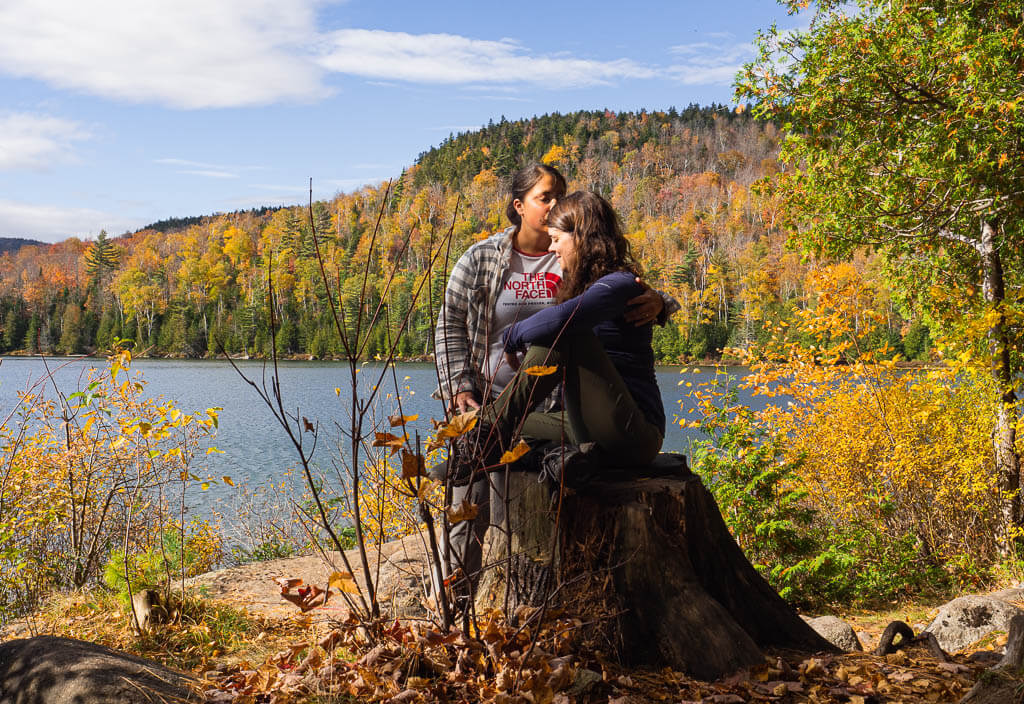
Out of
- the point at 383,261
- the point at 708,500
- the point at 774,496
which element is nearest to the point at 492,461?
the point at 708,500

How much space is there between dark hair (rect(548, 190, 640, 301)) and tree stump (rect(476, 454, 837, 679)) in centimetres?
82

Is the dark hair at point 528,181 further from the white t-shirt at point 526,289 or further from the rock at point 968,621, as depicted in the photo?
the rock at point 968,621

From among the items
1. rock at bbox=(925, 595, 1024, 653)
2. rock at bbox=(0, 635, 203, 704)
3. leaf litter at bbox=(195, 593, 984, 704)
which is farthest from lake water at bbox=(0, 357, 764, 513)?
rock at bbox=(0, 635, 203, 704)

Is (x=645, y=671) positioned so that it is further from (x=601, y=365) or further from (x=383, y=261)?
(x=383, y=261)

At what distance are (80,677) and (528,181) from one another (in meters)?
2.58

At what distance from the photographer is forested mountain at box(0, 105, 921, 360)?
180ft

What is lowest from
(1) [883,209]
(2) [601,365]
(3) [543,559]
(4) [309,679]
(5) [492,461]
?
(4) [309,679]

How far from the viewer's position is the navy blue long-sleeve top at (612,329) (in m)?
2.69

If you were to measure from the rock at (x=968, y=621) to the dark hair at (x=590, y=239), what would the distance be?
10.5ft

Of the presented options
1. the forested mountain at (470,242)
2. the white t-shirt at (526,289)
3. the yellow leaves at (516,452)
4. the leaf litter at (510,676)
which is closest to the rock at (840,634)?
the leaf litter at (510,676)

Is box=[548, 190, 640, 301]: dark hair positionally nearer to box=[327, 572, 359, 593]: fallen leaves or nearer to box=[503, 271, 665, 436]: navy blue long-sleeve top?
box=[503, 271, 665, 436]: navy blue long-sleeve top

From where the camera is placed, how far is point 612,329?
3012 mm

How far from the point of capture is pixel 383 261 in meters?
1.88

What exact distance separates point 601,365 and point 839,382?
6114mm
